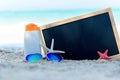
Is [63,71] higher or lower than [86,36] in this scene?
lower

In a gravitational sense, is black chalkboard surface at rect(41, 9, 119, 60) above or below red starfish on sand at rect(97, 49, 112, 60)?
above

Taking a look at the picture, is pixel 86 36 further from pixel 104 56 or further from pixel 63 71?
pixel 63 71

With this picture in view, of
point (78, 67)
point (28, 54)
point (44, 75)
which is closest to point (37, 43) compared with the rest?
point (28, 54)

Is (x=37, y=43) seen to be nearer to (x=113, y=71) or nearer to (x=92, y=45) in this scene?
(x=92, y=45)

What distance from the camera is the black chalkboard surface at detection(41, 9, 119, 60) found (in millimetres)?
1974

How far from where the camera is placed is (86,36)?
1.98 metres

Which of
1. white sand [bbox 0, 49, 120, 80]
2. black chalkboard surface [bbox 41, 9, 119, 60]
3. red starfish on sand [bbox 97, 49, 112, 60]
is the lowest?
white sand [bbox 0, 49, 120, 80]

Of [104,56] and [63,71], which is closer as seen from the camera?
[63,71]

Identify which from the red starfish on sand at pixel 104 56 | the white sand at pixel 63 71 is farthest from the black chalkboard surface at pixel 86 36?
the white sand at pixel 63 71

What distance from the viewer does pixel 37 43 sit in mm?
1929

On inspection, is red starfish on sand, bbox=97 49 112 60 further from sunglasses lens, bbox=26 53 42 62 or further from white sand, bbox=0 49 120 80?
sunglasses lens, bbox=26 53 42 62

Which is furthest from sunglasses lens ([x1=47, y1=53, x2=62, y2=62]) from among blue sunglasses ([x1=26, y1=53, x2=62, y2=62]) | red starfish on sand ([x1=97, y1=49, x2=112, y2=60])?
red starfish on sand ([x1=97, y1=49, x2=112, y2=60])

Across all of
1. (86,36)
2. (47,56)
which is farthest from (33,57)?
(86,36)

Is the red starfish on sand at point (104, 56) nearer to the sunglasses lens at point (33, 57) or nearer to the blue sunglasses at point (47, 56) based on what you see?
the blue sunglasses at point (47, 56)
